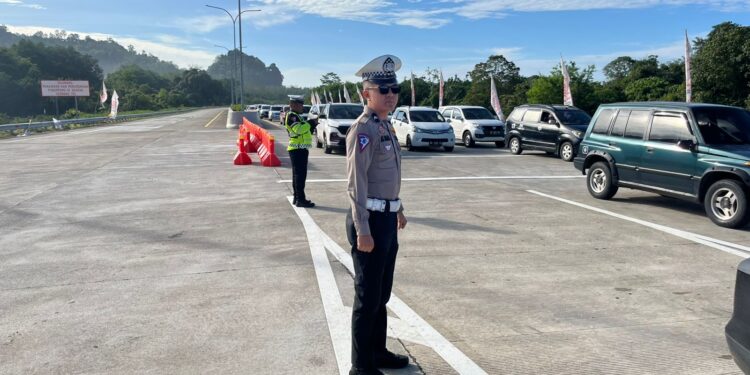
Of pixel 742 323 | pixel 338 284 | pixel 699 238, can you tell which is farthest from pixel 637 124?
pixel 742 323

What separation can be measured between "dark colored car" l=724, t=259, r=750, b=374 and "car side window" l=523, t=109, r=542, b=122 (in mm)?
15630

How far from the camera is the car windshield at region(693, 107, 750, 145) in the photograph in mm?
7896

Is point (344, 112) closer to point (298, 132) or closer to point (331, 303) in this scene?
point (298, 132)

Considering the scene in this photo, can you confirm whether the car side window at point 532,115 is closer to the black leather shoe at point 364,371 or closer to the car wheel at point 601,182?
the car wheel at point 601,182

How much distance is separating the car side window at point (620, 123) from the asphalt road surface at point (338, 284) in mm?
1218

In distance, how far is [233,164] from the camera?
15.2 meters

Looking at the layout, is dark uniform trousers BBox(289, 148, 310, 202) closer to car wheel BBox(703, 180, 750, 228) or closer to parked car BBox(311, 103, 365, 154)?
car wheel BBox(703, 180, 750, 228)

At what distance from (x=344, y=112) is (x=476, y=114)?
5.96m

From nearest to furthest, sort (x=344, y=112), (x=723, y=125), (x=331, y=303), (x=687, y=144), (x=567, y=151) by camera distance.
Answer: (x=331, y=303) < (x=687, y=144) < (x=723, y=125) < (x=567, y=151) < (x=344, y=112)

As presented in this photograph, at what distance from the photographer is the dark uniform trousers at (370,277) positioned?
10.6 ft

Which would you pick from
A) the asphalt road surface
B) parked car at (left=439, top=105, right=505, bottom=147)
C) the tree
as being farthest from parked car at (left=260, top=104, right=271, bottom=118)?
the asphalt road surface

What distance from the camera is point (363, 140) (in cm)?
313

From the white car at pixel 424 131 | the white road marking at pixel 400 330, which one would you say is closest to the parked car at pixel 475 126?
the white car at pixel 424 131

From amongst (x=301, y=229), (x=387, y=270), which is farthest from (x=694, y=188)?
(x=387, y=270)
